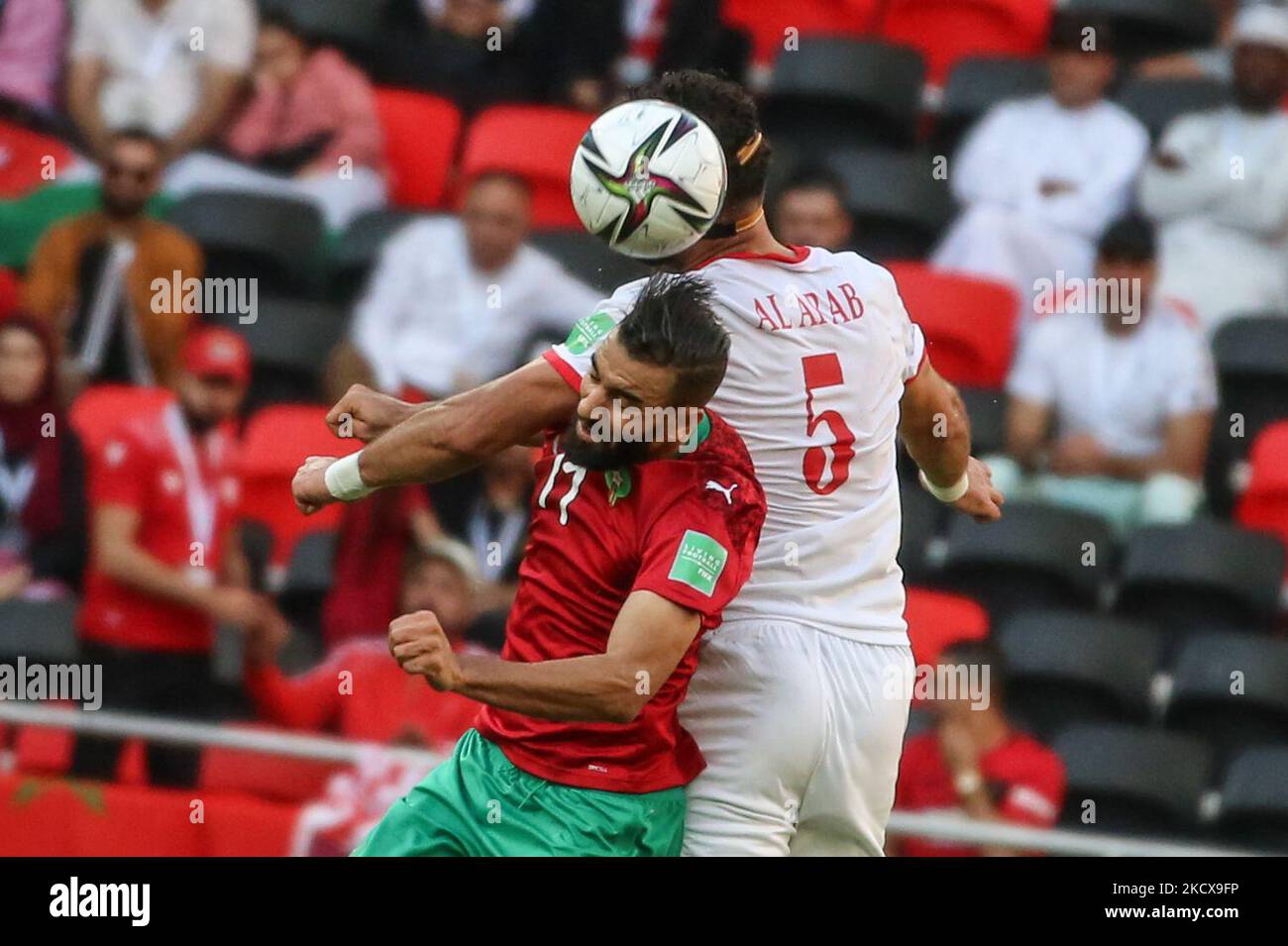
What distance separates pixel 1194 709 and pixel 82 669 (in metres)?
3.49

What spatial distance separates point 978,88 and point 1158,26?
79cm

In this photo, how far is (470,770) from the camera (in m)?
4.32

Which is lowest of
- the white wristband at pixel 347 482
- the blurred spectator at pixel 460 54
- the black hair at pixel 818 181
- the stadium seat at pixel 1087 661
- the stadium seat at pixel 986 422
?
the stadium seat at pixel 1087 661

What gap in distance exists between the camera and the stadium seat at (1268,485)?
25.0ft

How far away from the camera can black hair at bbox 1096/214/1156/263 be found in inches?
307

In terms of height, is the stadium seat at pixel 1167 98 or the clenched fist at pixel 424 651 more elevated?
the stadium seat at pixel 1167 98

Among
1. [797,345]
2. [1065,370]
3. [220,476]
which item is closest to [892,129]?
[1065,370]

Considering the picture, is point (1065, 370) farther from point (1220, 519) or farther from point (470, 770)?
point (470, 770)

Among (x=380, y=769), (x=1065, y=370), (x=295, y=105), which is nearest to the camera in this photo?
(x=380, y=769)

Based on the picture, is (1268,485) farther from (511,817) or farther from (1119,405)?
(511,817)

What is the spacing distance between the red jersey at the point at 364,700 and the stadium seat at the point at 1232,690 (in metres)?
2.24

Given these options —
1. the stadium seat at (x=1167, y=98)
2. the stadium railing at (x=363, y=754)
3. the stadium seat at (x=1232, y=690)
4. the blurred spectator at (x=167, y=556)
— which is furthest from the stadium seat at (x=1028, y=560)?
the blurred spectator at (x=167, y=556)

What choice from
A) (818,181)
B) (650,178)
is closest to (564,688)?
(650,178)

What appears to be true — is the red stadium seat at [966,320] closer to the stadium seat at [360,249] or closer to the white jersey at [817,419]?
the stadium seat at [360,249]
